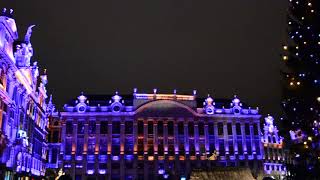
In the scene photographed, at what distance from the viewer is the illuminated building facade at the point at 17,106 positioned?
3944 centimetres

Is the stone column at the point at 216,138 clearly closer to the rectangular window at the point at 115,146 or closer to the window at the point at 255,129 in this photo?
the window at the point at 255,129

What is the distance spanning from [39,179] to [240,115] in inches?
1721

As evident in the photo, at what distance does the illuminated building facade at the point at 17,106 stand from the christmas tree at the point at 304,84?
90.7 ft

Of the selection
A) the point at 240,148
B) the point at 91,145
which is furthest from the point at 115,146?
the point at 240,148

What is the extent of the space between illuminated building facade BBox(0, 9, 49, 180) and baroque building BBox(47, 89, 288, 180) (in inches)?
599

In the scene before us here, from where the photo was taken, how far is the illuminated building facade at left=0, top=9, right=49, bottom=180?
39438mm

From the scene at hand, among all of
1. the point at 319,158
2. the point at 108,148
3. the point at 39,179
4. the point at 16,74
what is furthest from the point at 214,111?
the point at 319,158

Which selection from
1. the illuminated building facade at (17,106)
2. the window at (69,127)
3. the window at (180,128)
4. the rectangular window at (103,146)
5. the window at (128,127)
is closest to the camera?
the illuminated building facade at (17,106)

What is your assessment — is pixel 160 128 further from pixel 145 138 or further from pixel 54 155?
pixel 54 155

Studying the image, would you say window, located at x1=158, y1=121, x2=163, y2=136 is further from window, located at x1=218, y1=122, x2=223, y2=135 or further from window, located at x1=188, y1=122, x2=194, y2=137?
window, located at x1=218, y1=122, x2=223, y2=135

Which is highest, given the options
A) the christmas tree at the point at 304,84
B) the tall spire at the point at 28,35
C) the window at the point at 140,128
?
the tall spire at the point at 28,35

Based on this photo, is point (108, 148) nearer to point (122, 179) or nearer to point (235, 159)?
point (122, 179)

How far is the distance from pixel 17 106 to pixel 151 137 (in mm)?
34322

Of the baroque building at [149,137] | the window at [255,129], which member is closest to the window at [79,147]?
the baroque building at [149,137]
